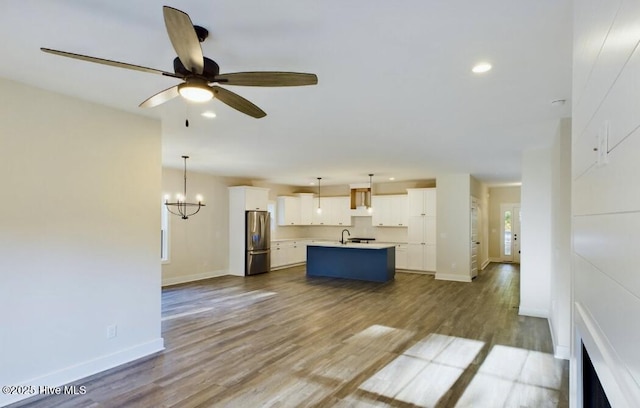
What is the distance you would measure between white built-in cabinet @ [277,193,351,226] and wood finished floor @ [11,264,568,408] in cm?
449

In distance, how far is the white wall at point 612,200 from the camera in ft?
2.22

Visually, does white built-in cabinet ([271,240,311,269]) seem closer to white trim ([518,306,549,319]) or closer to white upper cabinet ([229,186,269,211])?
white upper cabinet ([229,186,269,211])

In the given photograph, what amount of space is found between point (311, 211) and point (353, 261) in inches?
129

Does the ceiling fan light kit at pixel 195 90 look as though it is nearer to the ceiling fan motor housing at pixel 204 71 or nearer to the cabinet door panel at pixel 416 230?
the ceiling fan motor housing at pixel 204 71

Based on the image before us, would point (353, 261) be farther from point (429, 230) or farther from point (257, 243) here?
point (257, 243)

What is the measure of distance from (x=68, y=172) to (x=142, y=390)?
81.5 inches

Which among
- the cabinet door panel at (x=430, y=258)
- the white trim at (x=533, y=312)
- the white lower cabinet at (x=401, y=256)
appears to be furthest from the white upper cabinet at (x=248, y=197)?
the white trim at (x=533, y=312)

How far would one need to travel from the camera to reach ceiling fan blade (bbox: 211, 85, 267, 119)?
2.18m

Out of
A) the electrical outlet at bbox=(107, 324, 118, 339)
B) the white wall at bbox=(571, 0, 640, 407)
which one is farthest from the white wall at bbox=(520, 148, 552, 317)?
the electrical outlet at bbox=(107, 324, 118, 339)

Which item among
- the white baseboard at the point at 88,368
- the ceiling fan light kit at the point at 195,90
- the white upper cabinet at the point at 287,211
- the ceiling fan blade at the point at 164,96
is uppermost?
the ceiling fan blade at the point at 164,96

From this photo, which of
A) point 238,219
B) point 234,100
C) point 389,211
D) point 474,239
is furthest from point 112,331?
point 474,239

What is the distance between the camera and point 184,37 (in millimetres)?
1615

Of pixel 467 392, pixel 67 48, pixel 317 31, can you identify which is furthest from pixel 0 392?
pixel 467 392

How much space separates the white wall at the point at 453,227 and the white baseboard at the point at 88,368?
6571 mm
